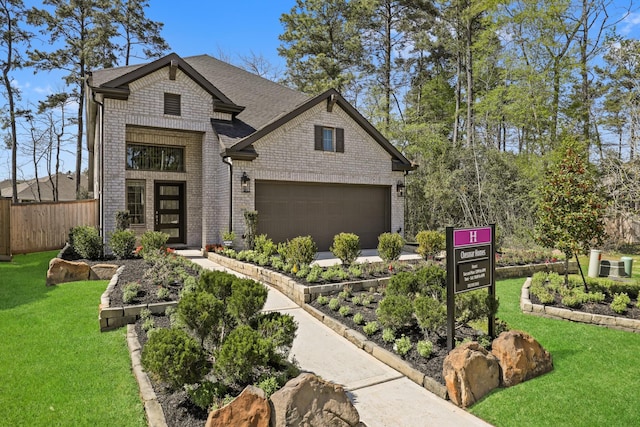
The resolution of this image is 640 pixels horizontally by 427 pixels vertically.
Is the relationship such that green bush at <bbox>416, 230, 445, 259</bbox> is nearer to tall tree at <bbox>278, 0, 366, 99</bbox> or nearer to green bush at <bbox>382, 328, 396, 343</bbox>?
green bush at <bbox>382, 328, 396, 343</bbox>

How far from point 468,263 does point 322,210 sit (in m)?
9.02

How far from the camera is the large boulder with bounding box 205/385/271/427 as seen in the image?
2.84 m

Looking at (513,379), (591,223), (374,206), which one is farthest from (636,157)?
(513,379)

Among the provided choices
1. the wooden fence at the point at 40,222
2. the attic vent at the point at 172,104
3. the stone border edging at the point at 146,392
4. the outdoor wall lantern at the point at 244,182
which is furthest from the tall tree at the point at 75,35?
the stone border edging at the point at 146,392

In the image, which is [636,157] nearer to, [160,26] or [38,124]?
[160,26]

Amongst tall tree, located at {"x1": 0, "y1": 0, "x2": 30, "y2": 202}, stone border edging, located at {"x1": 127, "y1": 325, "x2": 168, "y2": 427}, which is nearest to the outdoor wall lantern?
stone border edging, located at {"x1": 127, "y1": 325, "x2": 168, "y2": 427}

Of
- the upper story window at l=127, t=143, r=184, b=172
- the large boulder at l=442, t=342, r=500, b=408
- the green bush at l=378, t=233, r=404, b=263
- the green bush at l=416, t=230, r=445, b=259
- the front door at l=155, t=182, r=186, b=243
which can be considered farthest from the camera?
the front door at l=155, t=182, r=186, b=243

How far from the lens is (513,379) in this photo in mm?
4180

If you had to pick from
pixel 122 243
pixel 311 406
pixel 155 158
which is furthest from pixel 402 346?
pixel 155 158

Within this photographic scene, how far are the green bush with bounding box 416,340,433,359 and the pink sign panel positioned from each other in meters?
1.25

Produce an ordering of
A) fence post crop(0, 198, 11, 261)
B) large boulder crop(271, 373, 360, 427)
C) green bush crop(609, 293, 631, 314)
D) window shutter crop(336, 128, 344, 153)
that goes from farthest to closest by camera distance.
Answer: window shutter crop(336, 128, 344, 153)
fence post crop(0, 198, 11, 261)
green bush crop(609, 293, 631, 314)
large boulder crop(271, 373, 360, 427)

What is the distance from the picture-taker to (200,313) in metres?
3.85

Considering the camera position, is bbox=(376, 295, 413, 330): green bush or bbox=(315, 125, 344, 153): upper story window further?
bbox=(315, 125, 344, 153): upper story window

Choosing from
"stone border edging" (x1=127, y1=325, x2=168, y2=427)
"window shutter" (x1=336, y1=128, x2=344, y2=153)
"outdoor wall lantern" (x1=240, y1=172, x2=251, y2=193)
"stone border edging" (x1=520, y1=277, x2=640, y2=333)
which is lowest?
"stone border edging" (x1=520, y1=277, x2=640, y2=333)
